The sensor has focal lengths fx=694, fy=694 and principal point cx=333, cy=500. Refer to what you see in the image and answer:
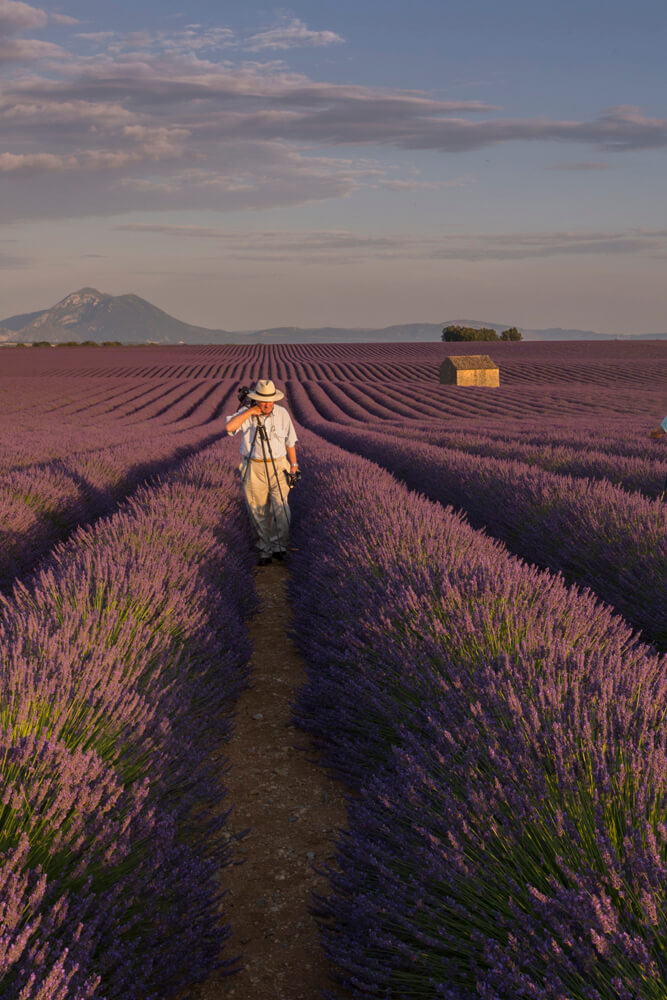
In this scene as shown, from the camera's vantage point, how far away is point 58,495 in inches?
253

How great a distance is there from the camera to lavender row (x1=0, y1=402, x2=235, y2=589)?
5320 mm

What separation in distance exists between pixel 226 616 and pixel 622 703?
6.99ft

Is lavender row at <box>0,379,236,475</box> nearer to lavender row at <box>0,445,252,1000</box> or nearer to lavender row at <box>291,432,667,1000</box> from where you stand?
lavender row at <box>0,445,252,1000</box>

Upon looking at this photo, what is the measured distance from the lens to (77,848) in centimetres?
148

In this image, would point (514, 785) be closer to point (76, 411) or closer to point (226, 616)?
point (226, 616)

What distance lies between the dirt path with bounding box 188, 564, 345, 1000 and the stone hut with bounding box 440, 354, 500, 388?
32.8 meters

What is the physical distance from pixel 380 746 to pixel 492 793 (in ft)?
3.26

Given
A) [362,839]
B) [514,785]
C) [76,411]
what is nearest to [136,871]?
[362,839]

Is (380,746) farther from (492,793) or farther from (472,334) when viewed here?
(472,334)

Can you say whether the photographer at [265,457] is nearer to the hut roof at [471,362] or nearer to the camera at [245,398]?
the camera at [245,398]

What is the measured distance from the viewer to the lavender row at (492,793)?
3.79 ft

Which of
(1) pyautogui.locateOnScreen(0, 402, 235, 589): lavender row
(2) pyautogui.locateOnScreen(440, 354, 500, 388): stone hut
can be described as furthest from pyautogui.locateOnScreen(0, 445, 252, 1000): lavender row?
(2) pyautogui.locateOnScreen(440, 354, 500, 388): stone hut

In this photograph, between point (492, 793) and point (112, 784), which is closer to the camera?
point (492, 793)

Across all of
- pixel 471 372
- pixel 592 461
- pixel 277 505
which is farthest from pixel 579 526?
pixel 471 372
